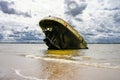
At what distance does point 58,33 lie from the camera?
43031 mm

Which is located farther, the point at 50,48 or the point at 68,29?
the point at 50,48

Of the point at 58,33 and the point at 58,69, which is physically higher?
the point at 58,33

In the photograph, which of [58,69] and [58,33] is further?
[58,33]

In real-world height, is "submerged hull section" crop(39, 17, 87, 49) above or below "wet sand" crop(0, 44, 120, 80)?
above

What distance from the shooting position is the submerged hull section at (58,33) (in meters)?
42.0

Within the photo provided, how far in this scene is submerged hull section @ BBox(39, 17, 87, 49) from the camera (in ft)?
138

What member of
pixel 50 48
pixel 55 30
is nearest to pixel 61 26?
pixel 55 30

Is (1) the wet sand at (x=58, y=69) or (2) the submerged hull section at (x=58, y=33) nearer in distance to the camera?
(1) the wet sand at (x=58, y=69)

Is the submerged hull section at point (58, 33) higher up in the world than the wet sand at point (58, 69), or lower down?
higher up

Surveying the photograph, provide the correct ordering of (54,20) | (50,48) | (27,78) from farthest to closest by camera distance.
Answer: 1. (50,48)
2. (54,20)
3. (27,78)

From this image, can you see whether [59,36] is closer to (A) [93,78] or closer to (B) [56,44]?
(B) [56,44]

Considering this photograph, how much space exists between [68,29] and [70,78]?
3187 centimetres

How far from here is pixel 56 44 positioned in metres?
43.9

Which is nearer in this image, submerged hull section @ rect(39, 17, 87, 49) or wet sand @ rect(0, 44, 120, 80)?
wet sand @ rect(0, 44, 120, 80)
